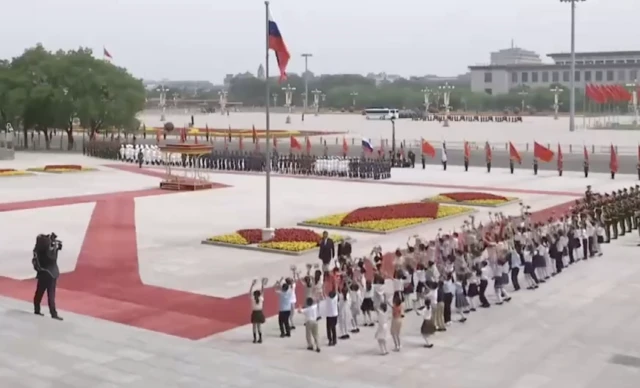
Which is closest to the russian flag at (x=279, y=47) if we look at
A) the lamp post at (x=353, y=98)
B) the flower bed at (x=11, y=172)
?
the flower bed at (x=11, y=172)

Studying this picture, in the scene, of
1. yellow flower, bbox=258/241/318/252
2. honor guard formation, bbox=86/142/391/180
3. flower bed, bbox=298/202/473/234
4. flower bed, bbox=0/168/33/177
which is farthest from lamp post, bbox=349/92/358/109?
yellow flower, bbox=258/241/318/252

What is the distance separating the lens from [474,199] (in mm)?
30531

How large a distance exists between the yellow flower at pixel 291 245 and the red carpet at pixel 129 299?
3.39m

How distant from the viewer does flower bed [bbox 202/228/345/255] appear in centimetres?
2142

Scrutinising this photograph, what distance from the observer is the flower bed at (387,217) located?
24.7 metres

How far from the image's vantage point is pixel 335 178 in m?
41.0

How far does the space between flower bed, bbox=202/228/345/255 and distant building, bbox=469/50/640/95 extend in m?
129

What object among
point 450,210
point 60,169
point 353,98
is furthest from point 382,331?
point 353,98

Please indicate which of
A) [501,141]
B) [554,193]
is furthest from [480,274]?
[501,141]

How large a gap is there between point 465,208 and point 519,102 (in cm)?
12036

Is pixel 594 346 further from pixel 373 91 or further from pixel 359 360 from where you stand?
pixel 373 91

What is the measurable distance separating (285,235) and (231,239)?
146 centimetres

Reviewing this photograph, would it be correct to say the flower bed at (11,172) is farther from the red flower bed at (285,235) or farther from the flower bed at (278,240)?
the red flower bed at (285,235)

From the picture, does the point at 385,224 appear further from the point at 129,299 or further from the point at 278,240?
the point at 129,299
